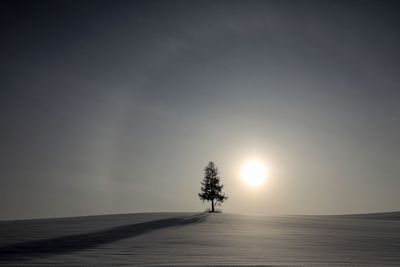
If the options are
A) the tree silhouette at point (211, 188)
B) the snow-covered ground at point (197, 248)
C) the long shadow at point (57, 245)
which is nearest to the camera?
the snow-covered ground at point (197, 248)

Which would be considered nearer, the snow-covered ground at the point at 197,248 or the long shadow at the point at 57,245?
the snow-covered ground at the point at 197,248

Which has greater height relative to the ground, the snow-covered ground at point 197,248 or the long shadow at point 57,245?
the long shadow at point 57,245

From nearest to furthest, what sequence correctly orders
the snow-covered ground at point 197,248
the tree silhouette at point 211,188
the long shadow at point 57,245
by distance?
the snow-covered ground at point 197,248 < the long shadow at point 57,245 < the tree silhouette at point 211,188

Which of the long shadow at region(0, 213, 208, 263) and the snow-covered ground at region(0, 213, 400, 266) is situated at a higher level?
the long shadow at region(0, 213, 208, 263)

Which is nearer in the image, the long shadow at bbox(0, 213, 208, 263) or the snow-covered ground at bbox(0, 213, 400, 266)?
the snow-covered ground at bbox(0, 213, 400, 266)

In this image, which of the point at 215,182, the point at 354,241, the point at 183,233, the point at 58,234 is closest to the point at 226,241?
the point at 183,233

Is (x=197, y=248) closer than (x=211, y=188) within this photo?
Yes

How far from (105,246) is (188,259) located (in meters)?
6.40

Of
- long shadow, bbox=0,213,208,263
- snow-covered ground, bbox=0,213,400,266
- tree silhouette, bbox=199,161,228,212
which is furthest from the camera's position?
tree silhouette, bbox=199,161,228,212

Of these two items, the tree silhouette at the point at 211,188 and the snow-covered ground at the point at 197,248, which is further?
the tree silhouette at the point at 211,188

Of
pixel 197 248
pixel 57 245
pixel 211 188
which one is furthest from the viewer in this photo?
pixel 211 188

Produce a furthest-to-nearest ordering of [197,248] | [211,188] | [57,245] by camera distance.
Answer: [211,188], [57,245], [197,248]

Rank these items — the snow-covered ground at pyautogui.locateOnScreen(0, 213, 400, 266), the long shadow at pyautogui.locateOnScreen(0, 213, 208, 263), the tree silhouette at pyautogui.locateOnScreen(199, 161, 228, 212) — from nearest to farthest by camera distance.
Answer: the snow-covered ground at pyautogui.locateOnScreen(0, 213, 400, 266) → the long shadow at pyautogui.locateOnScreen(0, 213, 208, 263) → the tree silhouette at pyautogui.locateOnScreen(199, 161, 228, 212)

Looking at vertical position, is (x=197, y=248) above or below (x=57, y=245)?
below
